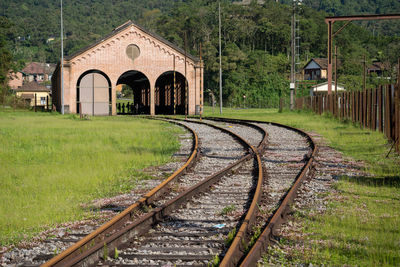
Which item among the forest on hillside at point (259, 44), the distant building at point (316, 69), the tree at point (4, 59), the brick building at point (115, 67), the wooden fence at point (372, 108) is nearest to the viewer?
the wooden fence at point (372, 108)

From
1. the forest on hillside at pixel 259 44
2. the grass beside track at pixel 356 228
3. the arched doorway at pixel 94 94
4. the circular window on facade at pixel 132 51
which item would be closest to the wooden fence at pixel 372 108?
the grass beside track at pixel 356 228

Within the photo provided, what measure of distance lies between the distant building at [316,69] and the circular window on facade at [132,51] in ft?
209

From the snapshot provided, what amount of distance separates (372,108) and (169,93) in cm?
3444

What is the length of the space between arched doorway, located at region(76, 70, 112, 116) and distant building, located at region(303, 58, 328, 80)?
65.3m

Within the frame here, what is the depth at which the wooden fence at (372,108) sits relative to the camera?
13998 mm

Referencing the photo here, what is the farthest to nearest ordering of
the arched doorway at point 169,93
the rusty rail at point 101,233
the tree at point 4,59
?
1. the tree at point 4,59
2. the arched doorway at point 169,93
3. the rusty rail at point 101,233

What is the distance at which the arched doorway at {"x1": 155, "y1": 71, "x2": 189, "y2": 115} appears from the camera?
161ft

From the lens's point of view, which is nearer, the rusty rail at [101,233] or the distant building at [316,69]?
the rusty rail at [101,233]

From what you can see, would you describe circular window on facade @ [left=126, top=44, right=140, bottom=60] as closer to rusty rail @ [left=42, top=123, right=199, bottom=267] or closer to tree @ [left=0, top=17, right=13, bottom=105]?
tree @ [left=0, top=17, right=13, bottom=105]

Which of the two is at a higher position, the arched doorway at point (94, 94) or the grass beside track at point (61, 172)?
the arched doorway at point (94, 94)

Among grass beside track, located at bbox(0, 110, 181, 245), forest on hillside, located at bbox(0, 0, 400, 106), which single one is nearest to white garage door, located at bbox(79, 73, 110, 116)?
forest on hillside, located at bbox(0, 0, 400, 106)

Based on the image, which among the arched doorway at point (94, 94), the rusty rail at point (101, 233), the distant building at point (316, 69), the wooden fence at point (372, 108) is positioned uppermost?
the distant building at point (316, 69)

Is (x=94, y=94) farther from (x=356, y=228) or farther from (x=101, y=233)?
(x=356, y=228)

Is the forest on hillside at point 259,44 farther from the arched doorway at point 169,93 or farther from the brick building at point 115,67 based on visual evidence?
the brick building at point 115,67
